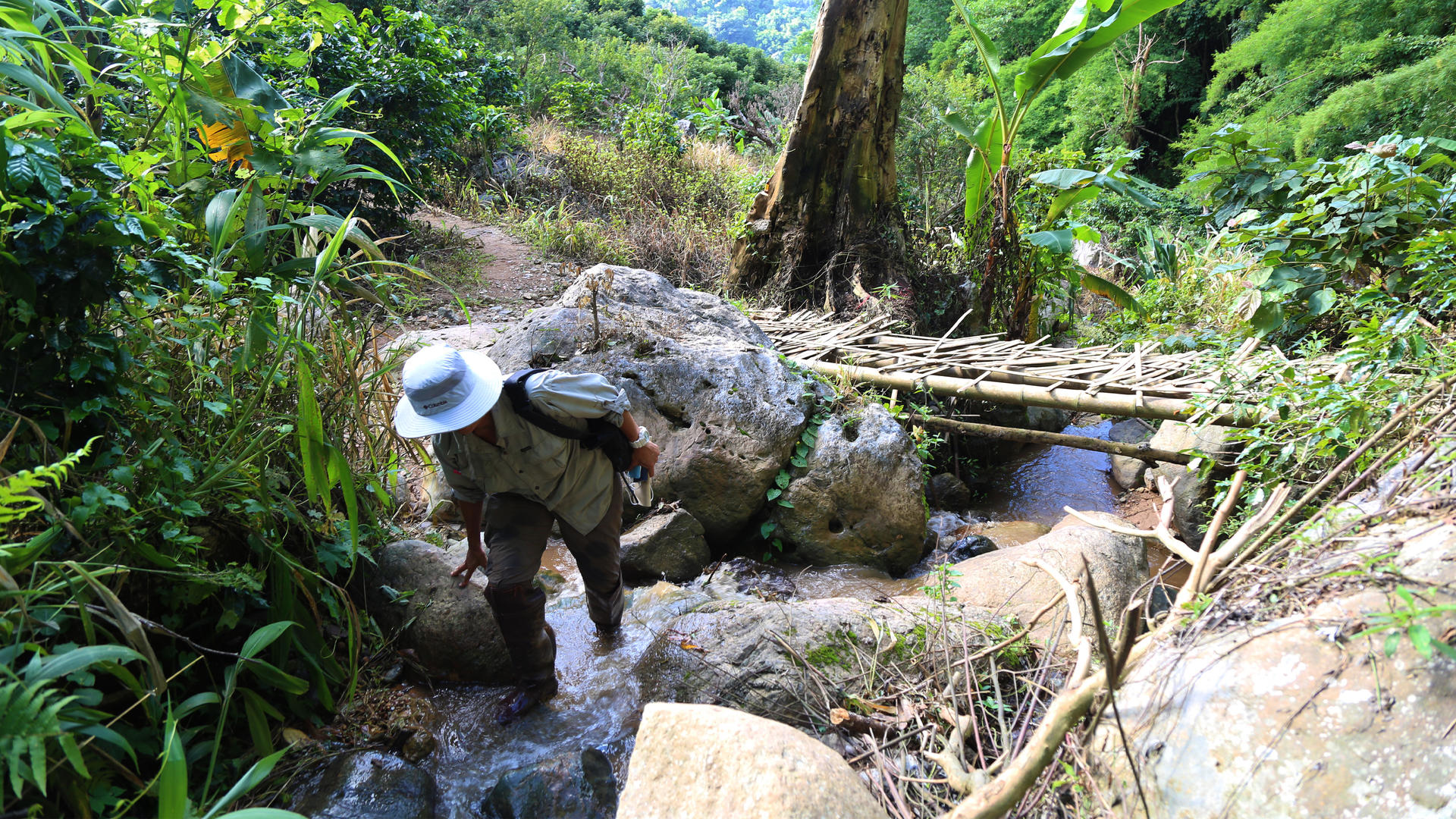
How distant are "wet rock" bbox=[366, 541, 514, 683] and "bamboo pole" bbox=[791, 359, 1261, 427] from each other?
2827mm

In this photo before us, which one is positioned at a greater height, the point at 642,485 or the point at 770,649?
the point at 642,485

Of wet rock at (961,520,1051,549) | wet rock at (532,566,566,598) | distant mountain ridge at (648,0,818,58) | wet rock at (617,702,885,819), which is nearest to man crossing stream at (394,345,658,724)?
wet rock at (532,566,566,598)

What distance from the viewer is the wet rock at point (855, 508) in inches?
170

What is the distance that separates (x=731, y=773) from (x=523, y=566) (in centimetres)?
123

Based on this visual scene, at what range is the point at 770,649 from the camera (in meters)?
2.68

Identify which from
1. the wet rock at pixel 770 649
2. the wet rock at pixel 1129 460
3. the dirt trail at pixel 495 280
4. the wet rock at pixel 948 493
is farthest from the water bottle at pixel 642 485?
the wet rock at pixel 1129 460

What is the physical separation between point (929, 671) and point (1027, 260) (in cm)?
497

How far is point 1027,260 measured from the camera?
6.34m

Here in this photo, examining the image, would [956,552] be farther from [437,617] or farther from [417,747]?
[417,747]

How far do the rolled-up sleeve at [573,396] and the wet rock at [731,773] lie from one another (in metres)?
1.05

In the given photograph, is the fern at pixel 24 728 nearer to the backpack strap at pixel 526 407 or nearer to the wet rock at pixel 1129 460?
the backpack strap at pixel 526 407

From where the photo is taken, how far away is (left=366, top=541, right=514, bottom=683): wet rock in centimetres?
281

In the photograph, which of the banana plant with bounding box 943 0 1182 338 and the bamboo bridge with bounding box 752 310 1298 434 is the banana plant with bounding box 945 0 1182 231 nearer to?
the banana plant with bounding box 943 0 1182 338

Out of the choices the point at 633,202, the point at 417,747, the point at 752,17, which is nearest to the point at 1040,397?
the point at 417,747
